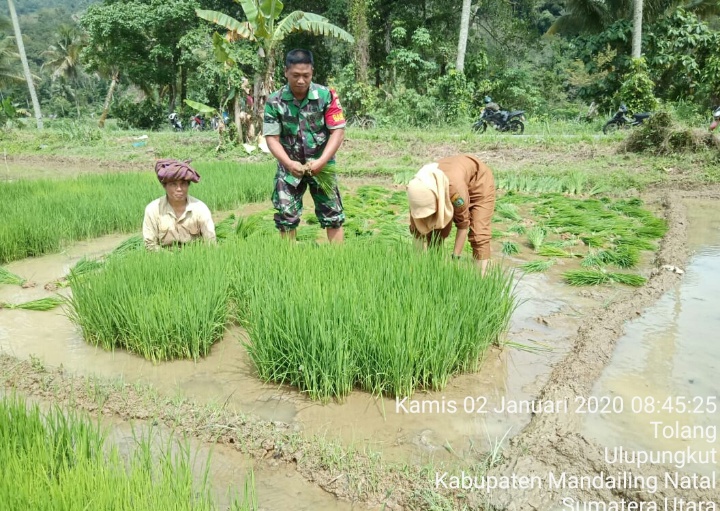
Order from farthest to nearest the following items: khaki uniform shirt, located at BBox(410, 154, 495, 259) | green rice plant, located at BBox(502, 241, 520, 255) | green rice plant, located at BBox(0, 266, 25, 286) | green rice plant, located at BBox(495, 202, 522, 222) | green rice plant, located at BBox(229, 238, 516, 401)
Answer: green rice plant, located at BBox(495, 202, 522, 222)
green rice plant, located at BBox(502, 241, 520, 255)
green rice plant, located at BBox(0, 266, 25, 286)
khaki uniform shirt, located at BBox(410, 154, 495, 259)
green rice plant, located at BBox(229, 238, 516, 401)

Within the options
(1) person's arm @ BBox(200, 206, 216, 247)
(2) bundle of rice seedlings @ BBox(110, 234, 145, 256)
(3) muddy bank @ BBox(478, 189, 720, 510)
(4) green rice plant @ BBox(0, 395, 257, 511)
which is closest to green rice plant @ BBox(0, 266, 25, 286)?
(2) bundle of rice seedlings @ BBox(110, 234, 145, 256)

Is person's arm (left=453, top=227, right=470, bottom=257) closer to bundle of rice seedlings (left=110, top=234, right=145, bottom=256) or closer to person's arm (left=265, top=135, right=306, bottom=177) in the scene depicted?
person's arm (left=265, top=135, right=306, bottom=177)

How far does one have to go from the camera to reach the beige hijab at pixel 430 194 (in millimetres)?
2660

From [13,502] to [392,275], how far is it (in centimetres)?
177

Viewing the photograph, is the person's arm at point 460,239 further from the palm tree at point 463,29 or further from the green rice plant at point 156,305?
the palm tree at point 463,29

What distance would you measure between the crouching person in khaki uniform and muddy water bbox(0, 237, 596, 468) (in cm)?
57

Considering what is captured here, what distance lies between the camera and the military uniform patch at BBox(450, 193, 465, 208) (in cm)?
282

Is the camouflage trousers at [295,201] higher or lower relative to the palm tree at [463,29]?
lower

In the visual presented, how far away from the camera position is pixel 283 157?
352 cm

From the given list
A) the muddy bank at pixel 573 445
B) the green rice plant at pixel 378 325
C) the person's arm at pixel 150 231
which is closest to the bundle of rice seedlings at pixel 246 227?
the person's arm at pixel 150 231

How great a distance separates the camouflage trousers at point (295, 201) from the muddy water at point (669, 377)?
2007mm

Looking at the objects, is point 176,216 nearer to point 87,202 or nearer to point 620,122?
point 87,202

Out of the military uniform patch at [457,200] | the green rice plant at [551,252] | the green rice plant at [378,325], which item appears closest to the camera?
the green rice plant at [378,325]

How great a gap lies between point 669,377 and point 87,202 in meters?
5.52
